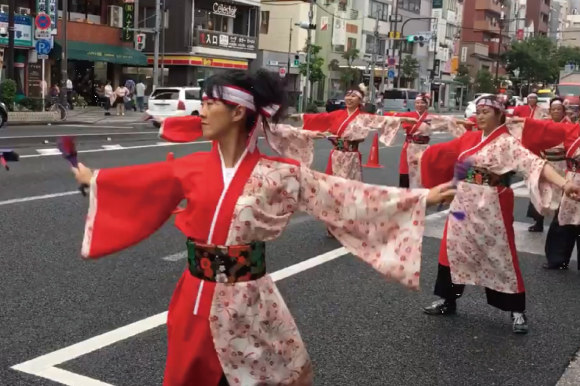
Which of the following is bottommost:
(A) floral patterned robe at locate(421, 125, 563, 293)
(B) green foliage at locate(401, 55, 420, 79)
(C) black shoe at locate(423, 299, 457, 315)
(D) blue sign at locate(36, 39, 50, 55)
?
(C) black shoe at locate(423, 299, 457, 315)

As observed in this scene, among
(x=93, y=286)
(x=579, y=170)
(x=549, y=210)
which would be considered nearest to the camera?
(x=549, y=210)

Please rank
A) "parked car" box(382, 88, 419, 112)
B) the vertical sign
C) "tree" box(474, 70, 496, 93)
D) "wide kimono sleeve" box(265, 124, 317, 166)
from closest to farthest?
"wide kimono sleeve" box(265, 124, 317, 166), the vertical sign, "parked car" box(382, 88, 419, 112), "tree" box(474, 70, 496, 93)

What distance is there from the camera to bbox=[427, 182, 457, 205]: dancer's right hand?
2697 mm

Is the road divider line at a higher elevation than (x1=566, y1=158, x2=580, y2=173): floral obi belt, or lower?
lower

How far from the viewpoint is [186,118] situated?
3666 millimetres

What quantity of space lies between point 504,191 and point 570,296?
162 cm

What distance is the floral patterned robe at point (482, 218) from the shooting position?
4828mm

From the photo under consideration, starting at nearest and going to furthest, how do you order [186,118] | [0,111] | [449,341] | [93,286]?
1. [186,118]
2. [449,341]
3. [93,286]
4. [0,111]

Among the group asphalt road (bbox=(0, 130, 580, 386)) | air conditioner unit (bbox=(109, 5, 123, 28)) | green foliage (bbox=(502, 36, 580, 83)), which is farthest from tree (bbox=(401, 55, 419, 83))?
asphalt road (bbox=(0, 130, 580, 386))

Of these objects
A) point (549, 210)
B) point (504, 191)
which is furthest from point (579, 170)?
point (549, 210)

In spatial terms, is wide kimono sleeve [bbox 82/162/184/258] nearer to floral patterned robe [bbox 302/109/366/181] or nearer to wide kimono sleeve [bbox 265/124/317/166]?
wide kimono sleeve [bbox 265/124/317/166]

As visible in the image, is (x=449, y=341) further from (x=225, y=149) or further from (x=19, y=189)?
(x=19, y=189)

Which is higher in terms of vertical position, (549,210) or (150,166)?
(150,166)

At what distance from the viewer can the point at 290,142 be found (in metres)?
4.40
